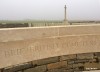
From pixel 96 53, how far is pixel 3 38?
188 cm

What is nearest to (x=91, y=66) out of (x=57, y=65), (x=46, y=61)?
(x=57, y=65)

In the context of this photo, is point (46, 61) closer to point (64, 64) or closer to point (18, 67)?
point (64, 64)

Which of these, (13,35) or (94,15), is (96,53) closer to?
(94,15)

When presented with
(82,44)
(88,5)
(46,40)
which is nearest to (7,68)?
(46,40)

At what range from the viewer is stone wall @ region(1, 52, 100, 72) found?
128 inches

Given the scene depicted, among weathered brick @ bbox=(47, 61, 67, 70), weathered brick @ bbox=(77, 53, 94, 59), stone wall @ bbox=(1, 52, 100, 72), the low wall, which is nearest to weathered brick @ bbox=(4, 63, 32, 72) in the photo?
stone wall @ bbox=(1, 52, 100, 72)

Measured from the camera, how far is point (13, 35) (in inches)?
116

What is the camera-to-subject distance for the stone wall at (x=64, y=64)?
128 inches

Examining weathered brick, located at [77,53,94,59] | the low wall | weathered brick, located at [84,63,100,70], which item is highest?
the low wall

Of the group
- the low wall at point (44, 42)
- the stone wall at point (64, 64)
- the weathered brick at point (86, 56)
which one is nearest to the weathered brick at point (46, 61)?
the stone wall at point (64, 64)

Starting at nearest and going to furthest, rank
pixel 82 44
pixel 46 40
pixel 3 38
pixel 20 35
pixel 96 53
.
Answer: pixel 3 38
pixel 20 35
pixel 46 40
pixel 82 44
pixel 96 53

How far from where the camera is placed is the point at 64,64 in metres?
3.65

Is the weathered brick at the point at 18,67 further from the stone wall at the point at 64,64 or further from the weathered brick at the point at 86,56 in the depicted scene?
the weathered brick at the point at 86,56

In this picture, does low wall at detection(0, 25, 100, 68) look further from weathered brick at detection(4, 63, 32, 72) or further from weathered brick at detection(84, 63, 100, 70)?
weathered brick at detection(84, 63, 100, 70)
